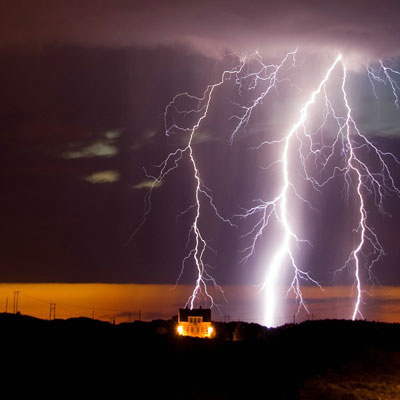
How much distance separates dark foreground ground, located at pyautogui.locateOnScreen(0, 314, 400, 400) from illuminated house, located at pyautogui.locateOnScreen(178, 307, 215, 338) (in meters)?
10.3

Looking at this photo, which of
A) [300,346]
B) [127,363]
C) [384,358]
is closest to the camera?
[127,363]

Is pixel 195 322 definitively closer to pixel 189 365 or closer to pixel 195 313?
pixel 195 313

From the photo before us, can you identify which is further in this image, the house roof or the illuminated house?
the house roof

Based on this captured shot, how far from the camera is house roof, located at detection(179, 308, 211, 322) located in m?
48.8

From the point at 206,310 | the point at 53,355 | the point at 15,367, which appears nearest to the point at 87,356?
the point at 53,355

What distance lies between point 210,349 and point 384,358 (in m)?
7.64

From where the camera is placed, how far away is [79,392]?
874 inches

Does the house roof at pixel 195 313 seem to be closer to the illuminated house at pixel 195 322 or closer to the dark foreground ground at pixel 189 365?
the illuminated house at pixel 195 322

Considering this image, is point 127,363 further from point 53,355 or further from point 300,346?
point 300,346

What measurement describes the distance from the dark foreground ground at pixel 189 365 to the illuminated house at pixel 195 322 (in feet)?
33.7

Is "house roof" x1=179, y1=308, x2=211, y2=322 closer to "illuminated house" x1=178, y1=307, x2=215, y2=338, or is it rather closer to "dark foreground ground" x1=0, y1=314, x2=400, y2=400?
"illuminated house" x1=178, y1=307, x2=215, y2=338

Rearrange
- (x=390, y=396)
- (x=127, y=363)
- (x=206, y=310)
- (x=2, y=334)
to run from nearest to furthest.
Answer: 1. (x=390, y=396)
2. (x=127, y=363)
3. (x=2, y=334)
4. (x=206, y=310)

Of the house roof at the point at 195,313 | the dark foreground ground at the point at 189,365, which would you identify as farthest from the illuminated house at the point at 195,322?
the dark foreground ground at the point at 189,365

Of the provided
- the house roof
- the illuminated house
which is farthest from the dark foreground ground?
the house roof
